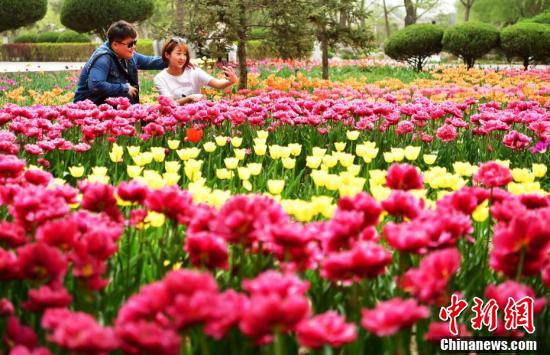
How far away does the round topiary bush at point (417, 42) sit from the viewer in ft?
64.1

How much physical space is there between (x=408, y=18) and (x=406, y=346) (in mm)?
37908

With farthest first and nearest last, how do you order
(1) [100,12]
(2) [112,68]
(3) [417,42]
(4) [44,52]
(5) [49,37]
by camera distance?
(5) [49,37]
(4) [44,52]
(1) [100,12]
(3) [417,42]
(2) [112,68]

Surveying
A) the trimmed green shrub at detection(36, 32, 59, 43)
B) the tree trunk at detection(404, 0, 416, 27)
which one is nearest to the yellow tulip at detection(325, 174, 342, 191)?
the tree trunk at detection(404, 0, 416, 27)

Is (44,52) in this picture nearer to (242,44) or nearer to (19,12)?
(19,12)

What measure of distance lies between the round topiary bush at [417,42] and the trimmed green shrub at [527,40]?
1.98m

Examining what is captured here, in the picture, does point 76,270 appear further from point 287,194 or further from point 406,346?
point 287,194

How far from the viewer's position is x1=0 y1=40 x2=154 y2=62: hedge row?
2844 cm

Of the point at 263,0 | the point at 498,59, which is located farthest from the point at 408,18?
the point at 263,0

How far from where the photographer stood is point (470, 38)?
1916 centimetres

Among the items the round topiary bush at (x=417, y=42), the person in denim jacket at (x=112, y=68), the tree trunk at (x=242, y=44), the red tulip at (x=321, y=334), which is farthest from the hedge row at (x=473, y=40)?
the red tulip at (x=321, y=334)

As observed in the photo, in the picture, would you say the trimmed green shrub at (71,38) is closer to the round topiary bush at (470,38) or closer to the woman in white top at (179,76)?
the round topiary bush at (470,38)

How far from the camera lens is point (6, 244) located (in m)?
1.80

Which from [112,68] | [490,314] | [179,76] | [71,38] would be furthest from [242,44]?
[71,38]

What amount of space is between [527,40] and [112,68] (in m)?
15.5
